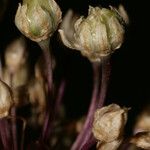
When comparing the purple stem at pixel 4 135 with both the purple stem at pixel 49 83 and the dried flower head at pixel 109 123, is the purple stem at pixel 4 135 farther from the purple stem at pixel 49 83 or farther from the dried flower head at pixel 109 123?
the dried flower head at pixel 109 123

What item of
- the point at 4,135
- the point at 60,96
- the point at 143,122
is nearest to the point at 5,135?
the point at 4,135

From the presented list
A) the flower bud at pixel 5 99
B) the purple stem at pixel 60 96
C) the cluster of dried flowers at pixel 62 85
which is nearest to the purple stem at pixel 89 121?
the cluster of dried flowers at pixel 62 85

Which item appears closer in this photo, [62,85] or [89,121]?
[89,121]

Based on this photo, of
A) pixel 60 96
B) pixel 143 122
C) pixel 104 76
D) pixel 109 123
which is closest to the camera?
pixel 109 123

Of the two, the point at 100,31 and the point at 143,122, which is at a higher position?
the point at 100,31

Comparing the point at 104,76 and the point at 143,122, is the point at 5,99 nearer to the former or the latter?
the point at 104,76

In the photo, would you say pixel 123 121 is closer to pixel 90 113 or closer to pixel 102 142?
pixel 102 142
